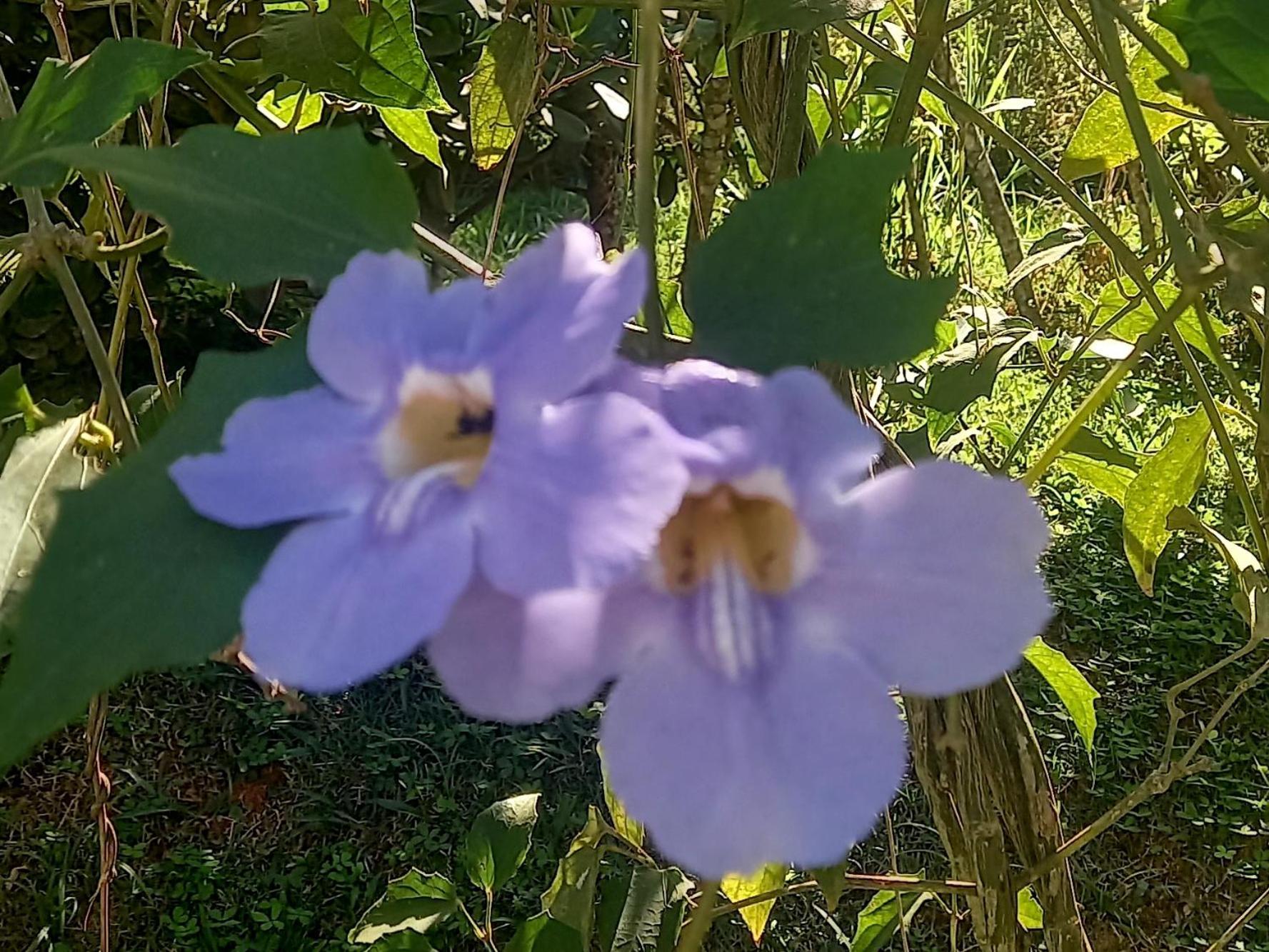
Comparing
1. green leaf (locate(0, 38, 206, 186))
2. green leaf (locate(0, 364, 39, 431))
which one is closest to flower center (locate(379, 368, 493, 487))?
green leaf (locate(0, 38, 206, 186))

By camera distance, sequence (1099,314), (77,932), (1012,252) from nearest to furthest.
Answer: (1099,314) → (1012,252) → (77,932)

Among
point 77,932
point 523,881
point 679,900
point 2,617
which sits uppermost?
point 2,617

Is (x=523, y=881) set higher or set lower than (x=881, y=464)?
lower

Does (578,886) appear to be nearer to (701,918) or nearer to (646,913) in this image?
(646,913)

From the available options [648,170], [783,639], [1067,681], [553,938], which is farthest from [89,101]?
[1067,681]

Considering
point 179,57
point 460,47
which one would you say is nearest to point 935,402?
point 179,57

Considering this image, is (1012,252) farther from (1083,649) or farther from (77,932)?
(77,932)
